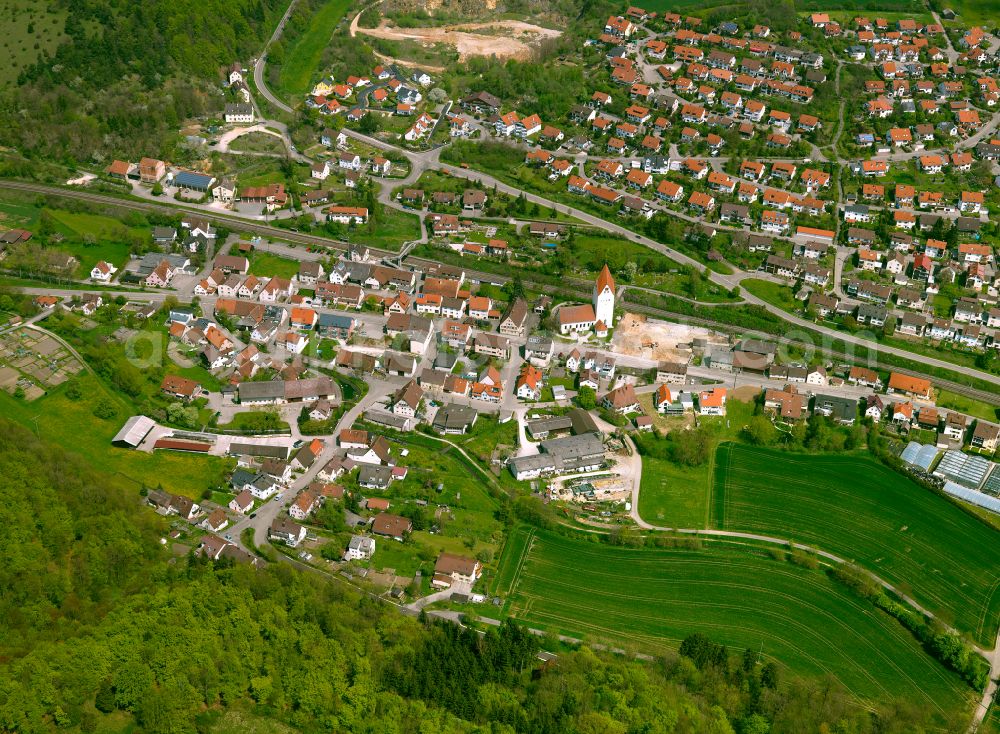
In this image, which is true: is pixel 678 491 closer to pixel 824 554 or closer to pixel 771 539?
pixel 771 539

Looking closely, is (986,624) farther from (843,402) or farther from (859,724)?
(843,402)

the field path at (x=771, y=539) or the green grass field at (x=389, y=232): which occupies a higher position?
the green grass field at (x=389, y=232)

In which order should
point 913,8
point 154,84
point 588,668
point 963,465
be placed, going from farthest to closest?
point 913,8, point 154,84, point 963,465, point 588,668

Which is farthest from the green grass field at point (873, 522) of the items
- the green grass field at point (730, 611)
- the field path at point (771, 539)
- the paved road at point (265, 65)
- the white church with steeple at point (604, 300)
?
the paved road at point (265, 65)

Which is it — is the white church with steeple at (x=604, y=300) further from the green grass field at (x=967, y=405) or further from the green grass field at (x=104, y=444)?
the green grass field at (x=104, y=444)

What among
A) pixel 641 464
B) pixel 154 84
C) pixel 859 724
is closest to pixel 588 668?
pixel 859 724
